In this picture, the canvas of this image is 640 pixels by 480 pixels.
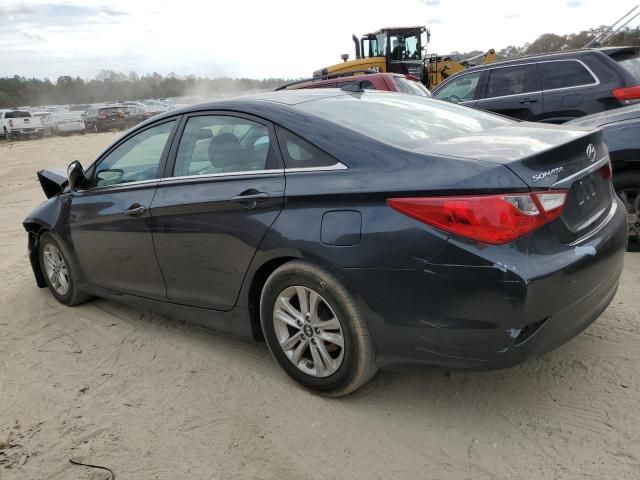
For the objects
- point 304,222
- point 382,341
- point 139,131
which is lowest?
point 382,341

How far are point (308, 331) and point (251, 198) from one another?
30.0 inches

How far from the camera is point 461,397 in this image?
292 cm

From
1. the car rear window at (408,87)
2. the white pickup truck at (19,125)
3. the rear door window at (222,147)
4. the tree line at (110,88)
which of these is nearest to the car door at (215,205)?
the rear door window at (222,147)

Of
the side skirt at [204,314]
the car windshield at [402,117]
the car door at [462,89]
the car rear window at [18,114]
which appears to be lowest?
the side skirt at [204,314]

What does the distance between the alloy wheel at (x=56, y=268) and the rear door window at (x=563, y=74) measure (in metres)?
6.22

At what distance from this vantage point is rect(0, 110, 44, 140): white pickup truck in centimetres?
2875

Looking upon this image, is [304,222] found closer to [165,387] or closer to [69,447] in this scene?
[165,387]

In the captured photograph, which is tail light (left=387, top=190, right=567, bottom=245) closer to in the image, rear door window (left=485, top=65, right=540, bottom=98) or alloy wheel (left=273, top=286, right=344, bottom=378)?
alloy wheel (left=273, top=286, right=344, bottom=378)

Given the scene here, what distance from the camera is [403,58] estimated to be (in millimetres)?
18047

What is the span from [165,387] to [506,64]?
679 cm

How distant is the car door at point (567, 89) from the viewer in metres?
6.95

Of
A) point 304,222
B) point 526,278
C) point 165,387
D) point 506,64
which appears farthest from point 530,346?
point 506,64

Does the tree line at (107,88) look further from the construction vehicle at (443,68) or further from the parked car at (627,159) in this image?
the parked car at (627,159)

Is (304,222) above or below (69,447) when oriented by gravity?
above
